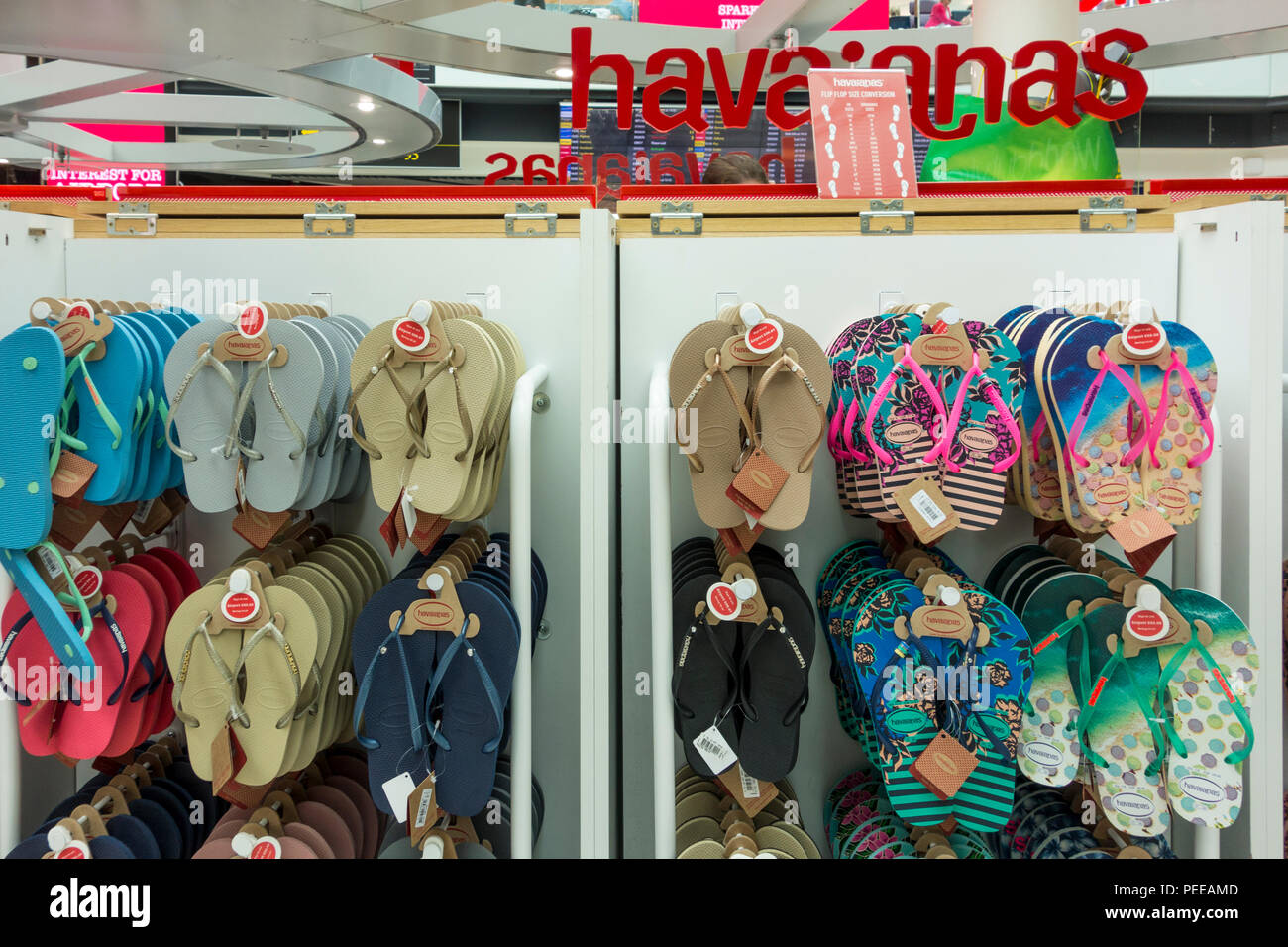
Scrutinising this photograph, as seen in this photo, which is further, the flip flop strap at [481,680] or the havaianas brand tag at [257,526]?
the havaianas brand tag at [257,526]

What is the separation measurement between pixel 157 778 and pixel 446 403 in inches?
44.8

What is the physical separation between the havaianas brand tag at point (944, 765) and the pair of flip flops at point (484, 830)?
0.83 metres

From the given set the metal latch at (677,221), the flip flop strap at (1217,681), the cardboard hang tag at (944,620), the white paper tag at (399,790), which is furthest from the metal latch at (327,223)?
the flip flop strap at (1217,681)

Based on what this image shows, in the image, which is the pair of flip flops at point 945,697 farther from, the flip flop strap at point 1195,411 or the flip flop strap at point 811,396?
the flip flop strap at point 1195,411

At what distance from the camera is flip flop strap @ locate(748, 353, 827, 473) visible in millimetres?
1660

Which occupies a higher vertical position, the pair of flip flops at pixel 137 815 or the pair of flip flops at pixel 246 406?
the pair of flip flops at pixel 246 406

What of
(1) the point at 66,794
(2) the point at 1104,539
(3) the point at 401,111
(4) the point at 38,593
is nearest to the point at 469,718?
(4) the point at 38,593

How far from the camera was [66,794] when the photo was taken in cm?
222

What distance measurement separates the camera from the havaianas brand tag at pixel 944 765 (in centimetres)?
165

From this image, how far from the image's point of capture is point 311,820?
72.7 inches

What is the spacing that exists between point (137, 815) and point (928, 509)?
178 centimetres

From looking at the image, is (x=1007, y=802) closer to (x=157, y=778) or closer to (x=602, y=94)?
(x=157, y=778)

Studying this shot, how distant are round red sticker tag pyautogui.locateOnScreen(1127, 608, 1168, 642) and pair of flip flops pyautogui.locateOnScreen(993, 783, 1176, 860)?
1.51ft
